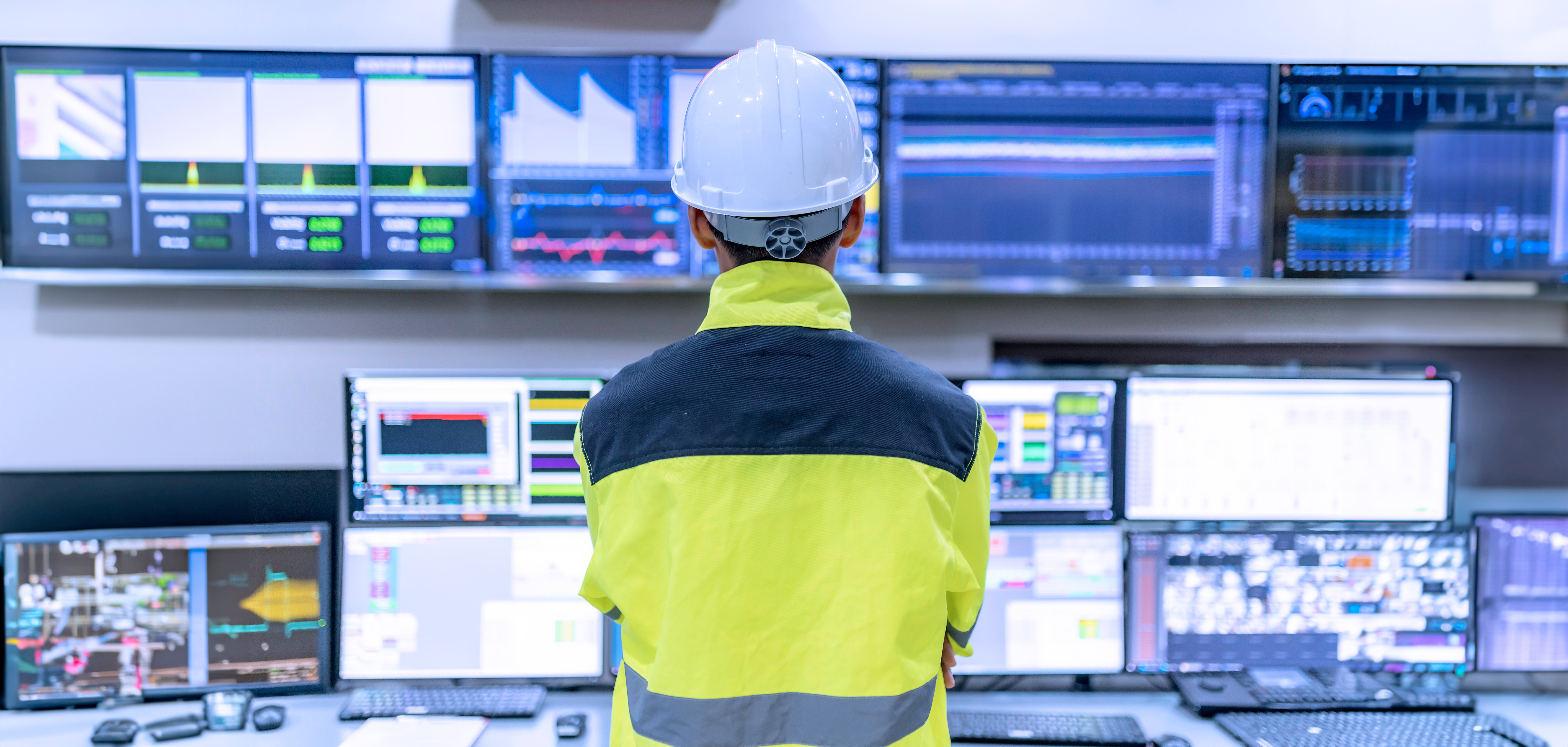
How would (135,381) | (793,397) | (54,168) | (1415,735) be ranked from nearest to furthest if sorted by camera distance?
(793,397)
(1415,735)
(54,168)
(135,381)

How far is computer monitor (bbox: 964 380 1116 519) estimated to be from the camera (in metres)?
1.82

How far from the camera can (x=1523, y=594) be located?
1876 mm

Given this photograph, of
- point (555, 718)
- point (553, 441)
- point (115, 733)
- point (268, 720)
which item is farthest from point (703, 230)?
point (115, 733)

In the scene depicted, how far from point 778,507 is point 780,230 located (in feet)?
1.04

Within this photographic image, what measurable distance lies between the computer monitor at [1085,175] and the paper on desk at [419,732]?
1.18 metres

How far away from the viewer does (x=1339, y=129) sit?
1837 millimetres

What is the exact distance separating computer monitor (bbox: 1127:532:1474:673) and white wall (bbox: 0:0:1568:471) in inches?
18.0

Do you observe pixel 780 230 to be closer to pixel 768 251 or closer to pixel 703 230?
pixel 768 251

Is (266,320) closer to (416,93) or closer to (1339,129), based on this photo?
(416,93)

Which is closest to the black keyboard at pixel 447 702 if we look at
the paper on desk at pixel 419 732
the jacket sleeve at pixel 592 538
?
the paper on desk at pixel 419 732

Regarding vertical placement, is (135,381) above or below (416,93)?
below

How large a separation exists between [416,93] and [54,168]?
0.72 meters

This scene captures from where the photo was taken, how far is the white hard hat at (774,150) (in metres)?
1.05

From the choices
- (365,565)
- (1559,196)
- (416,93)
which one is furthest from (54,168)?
(1559,196)
